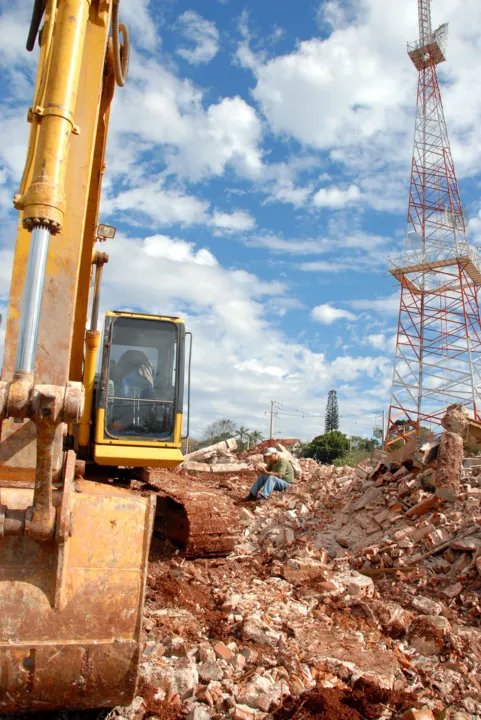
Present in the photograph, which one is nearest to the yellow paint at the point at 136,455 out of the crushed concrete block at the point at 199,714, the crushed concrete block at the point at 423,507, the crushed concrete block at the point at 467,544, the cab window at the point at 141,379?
the cab window at the point at 141,379

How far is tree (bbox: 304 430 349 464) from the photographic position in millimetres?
34594

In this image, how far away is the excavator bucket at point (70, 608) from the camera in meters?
2.96

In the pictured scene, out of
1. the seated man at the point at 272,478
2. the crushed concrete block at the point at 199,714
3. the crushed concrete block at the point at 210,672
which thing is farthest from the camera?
the seated man at the point at 272,478

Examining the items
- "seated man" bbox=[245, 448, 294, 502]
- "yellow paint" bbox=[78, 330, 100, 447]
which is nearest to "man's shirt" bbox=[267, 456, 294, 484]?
"seated man" bbox=[245, 448, 294, 502]

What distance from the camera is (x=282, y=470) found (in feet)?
34.2

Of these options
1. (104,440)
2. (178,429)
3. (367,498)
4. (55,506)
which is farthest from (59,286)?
(367,498)

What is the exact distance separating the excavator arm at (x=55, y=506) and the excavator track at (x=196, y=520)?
127 inches

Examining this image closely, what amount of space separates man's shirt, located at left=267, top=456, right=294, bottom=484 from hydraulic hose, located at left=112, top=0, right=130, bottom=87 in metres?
7.12

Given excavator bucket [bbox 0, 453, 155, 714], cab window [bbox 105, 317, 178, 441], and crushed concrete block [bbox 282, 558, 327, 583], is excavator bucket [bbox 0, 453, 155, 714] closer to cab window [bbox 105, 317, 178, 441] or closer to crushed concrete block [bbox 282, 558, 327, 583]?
cab window [bbox 105, 317, 178, 441]

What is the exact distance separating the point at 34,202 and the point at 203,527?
4.75m

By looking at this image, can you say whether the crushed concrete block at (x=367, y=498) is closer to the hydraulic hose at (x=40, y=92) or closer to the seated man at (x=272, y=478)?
the seated man at (x=272, y=478)

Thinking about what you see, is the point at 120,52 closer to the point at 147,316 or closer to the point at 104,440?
the point at 147,316

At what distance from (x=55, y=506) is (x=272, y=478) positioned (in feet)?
24.1

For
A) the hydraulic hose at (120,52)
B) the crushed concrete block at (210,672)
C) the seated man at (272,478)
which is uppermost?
the hydraulic hose at (120,52)
